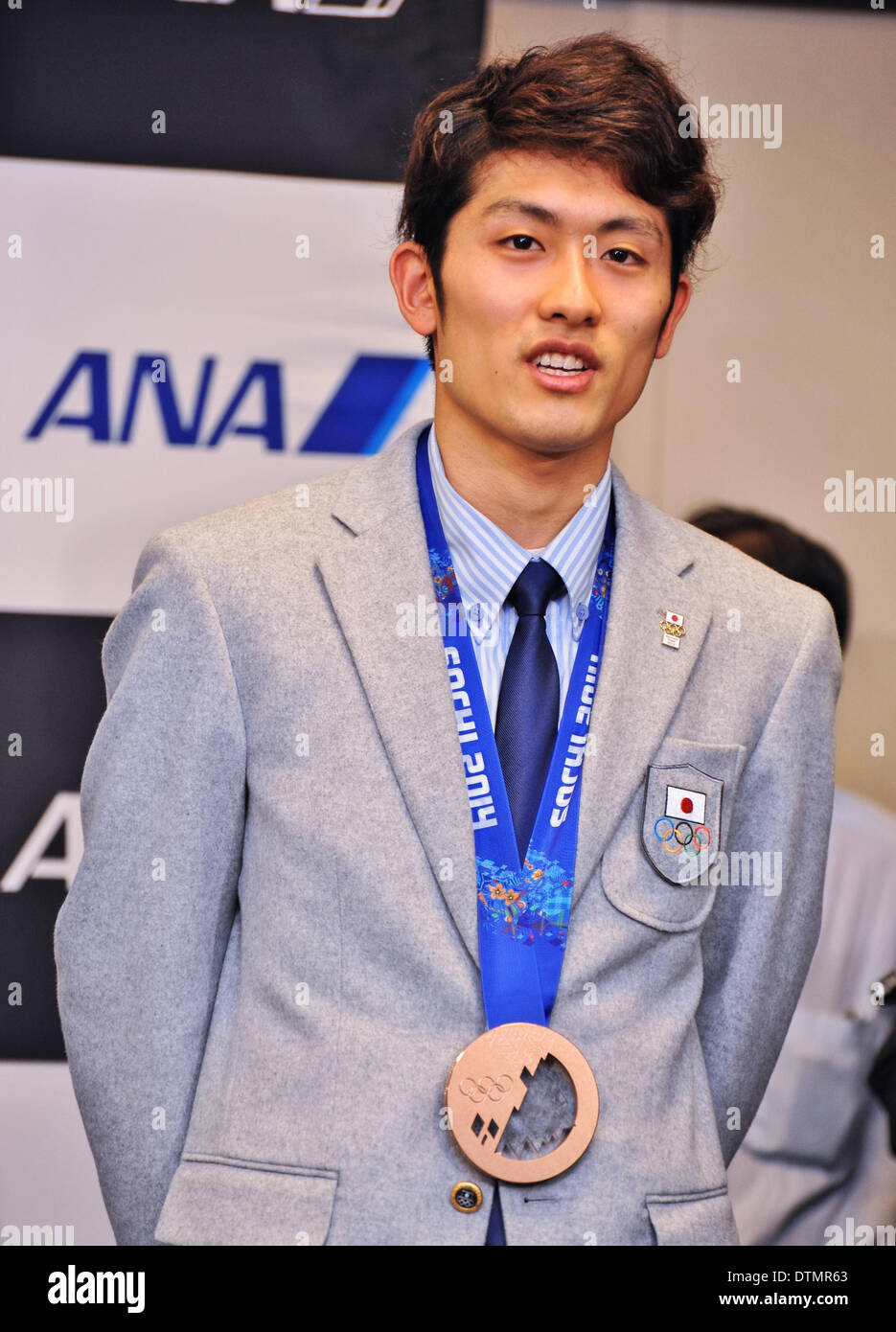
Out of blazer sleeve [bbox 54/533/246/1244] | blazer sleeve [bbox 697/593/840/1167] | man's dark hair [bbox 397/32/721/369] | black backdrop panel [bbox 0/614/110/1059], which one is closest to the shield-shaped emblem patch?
blazer sleeve [bbox 697/593/840/1167]

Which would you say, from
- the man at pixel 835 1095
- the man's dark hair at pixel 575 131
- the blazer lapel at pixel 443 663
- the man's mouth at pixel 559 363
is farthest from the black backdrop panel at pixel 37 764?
the man at pixel 835 1095

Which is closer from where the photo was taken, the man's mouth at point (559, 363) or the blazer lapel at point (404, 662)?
the blazer lapel at point (404, 662)

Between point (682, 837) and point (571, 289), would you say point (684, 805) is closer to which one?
point (682, 837)

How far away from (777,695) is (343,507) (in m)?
0.62

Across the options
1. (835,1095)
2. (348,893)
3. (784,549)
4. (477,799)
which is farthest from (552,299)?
(835,1095)

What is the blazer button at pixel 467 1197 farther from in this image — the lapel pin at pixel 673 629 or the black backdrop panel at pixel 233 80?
the black backdrop panel at pixel 233 80

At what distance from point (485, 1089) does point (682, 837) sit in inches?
15.6

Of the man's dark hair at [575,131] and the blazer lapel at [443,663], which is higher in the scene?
the man's dark hair at [575,131]

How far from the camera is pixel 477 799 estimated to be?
1822 millimetres

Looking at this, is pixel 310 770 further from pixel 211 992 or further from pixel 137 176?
pixel 137 176

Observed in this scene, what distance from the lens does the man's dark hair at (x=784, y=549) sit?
3.16 meters

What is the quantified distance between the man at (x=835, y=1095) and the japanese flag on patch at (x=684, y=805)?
120cm
